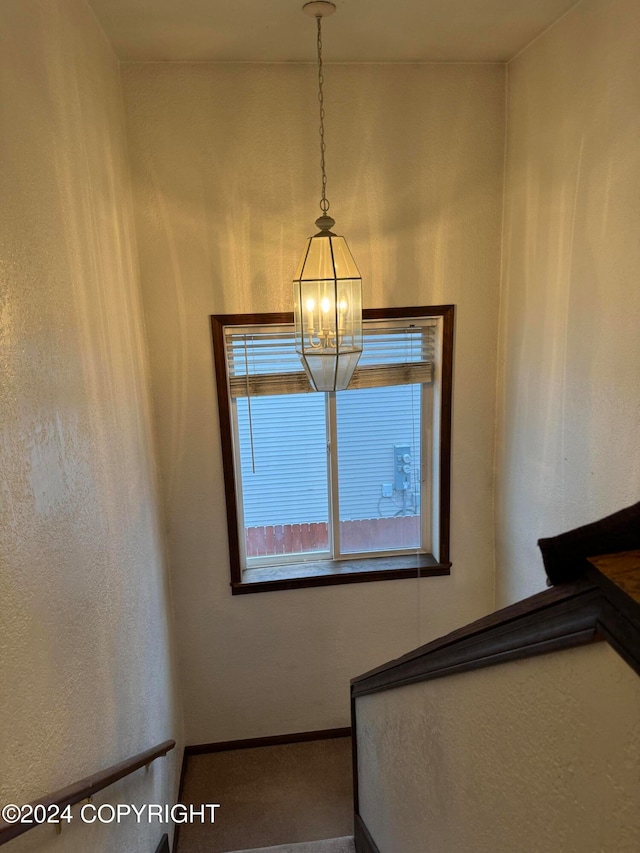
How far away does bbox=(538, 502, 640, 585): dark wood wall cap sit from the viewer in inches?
26.6

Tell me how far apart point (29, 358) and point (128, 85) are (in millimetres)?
1784

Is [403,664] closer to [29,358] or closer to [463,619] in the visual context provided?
[29,358]

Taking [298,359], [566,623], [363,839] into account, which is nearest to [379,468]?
[298,359]

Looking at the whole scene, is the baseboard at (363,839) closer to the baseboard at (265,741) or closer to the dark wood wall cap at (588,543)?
the baseboard at (265,741)

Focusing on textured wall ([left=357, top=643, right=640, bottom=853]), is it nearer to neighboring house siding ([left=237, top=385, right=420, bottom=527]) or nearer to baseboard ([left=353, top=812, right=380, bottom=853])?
baseboard ([left=353, top=812, right=380, bottom=853])

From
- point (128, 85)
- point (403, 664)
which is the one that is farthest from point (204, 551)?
point (128, 85)

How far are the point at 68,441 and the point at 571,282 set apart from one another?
1.84 metres

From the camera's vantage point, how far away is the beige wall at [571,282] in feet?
6.07

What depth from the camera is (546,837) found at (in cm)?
75

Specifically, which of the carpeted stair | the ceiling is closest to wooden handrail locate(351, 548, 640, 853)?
the carpeted stair

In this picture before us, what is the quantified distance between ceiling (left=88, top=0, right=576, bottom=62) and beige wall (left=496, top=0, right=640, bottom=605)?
18 centimetres

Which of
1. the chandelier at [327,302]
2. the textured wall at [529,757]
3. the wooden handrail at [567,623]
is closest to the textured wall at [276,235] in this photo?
the chandelier at [327,302]

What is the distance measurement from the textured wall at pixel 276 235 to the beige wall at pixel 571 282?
183mm

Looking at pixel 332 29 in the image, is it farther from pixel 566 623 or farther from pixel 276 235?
pixel 566 623
